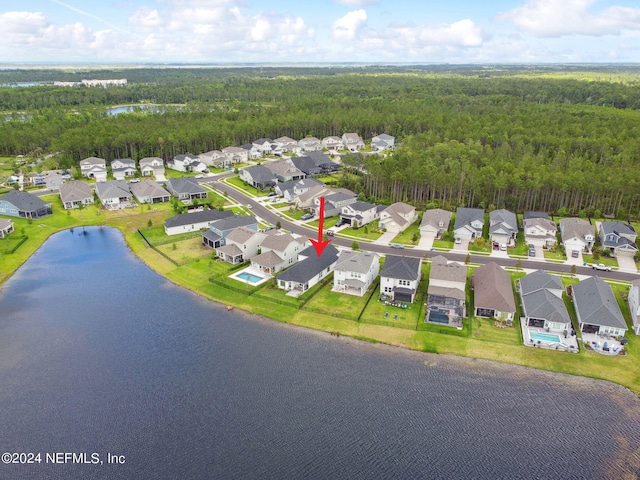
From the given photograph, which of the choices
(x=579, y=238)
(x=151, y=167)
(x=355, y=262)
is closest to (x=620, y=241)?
(x=579, y=238)

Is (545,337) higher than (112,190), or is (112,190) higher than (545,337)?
(112,190)

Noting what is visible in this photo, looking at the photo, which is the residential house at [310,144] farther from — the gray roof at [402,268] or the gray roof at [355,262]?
the gray roof at [402,268]

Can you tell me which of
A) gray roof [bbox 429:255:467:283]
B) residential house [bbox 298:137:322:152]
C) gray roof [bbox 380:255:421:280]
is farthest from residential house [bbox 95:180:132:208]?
gray roof [bbox 429:255:467:283]

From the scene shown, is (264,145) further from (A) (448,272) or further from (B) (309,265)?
(A) (448,272)

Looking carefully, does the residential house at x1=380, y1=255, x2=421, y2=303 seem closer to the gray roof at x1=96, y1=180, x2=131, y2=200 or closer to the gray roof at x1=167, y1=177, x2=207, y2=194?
the gray roof at x1=167, y1=177, x2=207, y2=194

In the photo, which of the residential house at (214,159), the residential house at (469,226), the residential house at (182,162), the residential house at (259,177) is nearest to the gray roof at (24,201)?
the residential house at (182,162)

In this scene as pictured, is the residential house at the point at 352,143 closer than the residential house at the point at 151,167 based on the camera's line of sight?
No

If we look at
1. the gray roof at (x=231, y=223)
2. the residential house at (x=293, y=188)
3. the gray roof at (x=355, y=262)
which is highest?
the gray roof at (x=355, y=262)
